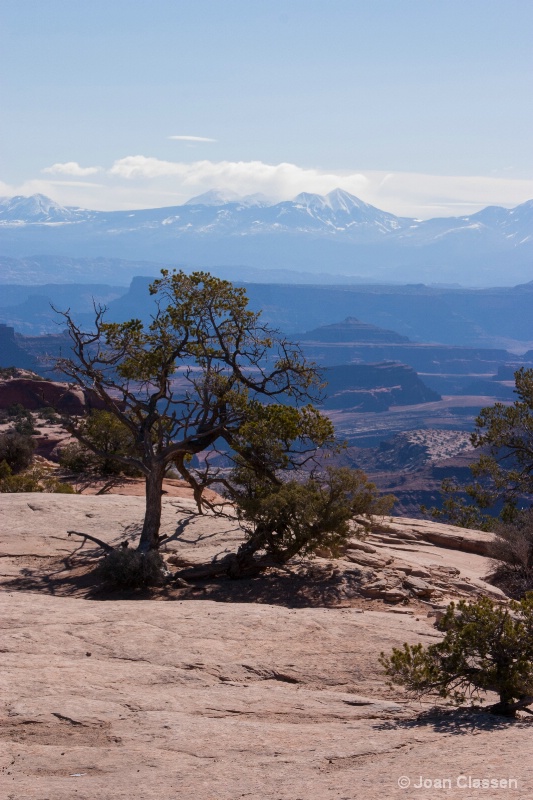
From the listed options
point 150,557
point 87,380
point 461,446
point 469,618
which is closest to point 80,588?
point 150,557

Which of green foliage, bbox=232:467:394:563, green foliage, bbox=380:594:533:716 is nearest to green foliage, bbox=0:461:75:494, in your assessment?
green foliage, bbox=232:467:394:563

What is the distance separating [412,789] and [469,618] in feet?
10.0

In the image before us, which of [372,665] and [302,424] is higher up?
[302,424]

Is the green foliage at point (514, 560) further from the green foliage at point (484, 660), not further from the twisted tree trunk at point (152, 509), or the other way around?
the green foliage at point (484, 660)

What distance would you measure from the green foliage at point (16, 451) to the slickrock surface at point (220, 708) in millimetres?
14465

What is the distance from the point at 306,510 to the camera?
14.2 meters

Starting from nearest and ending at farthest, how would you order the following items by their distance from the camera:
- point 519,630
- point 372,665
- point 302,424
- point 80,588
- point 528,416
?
1. point 519,630
2. point 372,665
3. point 80,588
4. point 302,424
5. point 528,416

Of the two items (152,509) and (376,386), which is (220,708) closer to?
(152,509)

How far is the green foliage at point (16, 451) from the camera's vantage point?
28281 millimetres

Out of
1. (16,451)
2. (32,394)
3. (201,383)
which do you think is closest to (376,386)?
(32,394)

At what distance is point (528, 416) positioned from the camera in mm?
22922

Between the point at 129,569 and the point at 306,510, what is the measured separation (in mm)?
3367

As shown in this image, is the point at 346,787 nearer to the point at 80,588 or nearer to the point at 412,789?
the point at 412,789

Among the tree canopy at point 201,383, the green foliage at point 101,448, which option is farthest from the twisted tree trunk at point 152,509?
the green foliage at point 101,448
